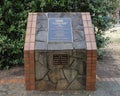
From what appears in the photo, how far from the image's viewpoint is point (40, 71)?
5.48m

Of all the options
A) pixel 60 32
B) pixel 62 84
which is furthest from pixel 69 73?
pixel 60 32

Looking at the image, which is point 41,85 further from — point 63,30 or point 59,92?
point 63,30

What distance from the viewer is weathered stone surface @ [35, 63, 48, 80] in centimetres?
546

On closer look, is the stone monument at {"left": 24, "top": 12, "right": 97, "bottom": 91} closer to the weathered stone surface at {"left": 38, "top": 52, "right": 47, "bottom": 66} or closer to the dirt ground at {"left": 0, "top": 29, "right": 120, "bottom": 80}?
the weathered stone surface at {"left": 38, "top": 52, "right": 47, "bottom": 66}

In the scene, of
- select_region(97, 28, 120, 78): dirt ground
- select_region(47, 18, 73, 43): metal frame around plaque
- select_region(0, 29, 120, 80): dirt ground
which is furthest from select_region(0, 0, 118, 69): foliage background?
select_region(97, 28, 120, 78): dirt ground

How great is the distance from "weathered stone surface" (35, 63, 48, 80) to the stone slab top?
13.5 inches

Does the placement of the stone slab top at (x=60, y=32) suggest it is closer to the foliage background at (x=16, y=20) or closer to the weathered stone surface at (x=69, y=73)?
the weathered stone surface at (x=69, y=73)

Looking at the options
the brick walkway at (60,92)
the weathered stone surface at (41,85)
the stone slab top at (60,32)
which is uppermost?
the stone slab top at (60,32)

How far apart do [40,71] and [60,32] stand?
851 millimetres

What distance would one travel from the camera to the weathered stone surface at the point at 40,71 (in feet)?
17.9

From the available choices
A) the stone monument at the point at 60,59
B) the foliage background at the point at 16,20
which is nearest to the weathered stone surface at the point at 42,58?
the stone monument at the point at 60,59

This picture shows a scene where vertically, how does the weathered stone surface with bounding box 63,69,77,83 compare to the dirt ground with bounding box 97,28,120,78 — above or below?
above

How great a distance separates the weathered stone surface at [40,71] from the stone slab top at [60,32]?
1.12ft

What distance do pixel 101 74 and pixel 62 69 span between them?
159 centimetres
